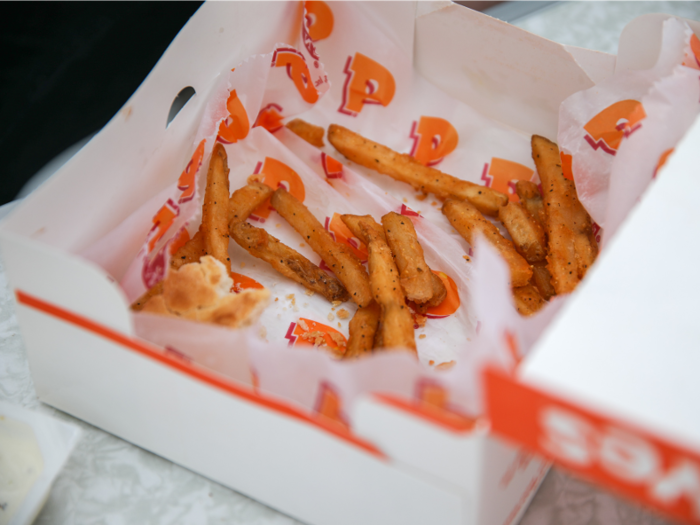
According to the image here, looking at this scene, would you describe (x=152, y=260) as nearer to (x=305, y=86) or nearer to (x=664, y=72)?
(x=305, y=86)

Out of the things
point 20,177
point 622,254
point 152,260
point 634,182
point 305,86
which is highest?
point 622,254

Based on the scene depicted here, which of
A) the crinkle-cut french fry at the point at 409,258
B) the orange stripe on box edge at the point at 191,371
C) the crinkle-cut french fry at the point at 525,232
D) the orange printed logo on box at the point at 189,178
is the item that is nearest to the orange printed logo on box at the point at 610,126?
the crinkle-cut french fry at the point at 525,232

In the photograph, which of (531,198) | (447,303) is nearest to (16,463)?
(447,303)

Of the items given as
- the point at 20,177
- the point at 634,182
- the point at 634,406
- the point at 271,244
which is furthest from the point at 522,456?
the point at 20,177

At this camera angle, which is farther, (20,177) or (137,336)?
(20,177)

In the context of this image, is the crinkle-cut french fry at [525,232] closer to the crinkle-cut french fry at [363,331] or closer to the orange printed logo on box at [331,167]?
the crinkle-cut french fry at [363,331]

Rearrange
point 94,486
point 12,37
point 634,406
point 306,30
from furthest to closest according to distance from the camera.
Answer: point 12,37 < point 306,30 < point 94,486 < point 634,406

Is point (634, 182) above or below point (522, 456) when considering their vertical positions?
above

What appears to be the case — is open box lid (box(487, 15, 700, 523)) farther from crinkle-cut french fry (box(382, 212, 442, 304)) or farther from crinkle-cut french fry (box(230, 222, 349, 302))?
crinkle-cut french fry (box(230, 222, 349, 302))
